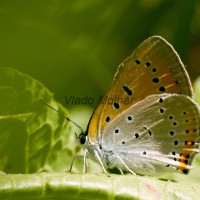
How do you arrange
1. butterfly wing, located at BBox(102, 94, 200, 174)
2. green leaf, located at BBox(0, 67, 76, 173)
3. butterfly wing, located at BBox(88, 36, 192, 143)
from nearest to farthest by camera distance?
green leaf, located at BBox(0, 67, 76, 173), butterfly wing, located at BBox(88, 36, 192, 143), butterfly wing, located at BBox(102, 94, 200, 174)

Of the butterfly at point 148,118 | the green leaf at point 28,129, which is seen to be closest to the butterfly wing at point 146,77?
the butterfly at point 148,118

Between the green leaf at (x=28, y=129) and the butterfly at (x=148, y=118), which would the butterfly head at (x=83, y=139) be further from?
the green leaf at (x=28, y=129)

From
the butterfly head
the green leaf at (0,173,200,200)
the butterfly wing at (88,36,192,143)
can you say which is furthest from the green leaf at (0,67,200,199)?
the butterfly wing at (88,36,192,143)

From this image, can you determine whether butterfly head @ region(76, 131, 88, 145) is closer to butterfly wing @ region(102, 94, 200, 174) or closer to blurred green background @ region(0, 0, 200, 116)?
butterfly wing @ region(102, 94, 200, 174)

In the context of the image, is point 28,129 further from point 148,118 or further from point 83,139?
point 148,118

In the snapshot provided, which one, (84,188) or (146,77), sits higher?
(146,77)

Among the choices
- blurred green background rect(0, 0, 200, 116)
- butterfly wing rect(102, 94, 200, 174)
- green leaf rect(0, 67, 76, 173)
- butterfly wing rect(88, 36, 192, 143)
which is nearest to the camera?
green leaf rect(0, 67, 76, 173)

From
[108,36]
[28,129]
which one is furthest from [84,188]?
[108,36]

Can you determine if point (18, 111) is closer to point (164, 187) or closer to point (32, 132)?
point (32, 132)

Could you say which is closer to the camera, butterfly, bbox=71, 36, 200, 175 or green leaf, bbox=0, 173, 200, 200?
green leaf, bbox=0, 173, 200, 200
